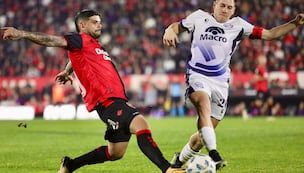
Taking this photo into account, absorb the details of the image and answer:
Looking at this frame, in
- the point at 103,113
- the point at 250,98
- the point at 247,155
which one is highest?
the point at 103,113

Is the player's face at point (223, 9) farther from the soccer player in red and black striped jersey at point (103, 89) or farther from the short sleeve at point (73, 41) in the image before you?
the short sleeve at point (73, 41)

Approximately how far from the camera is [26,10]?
41438 mm

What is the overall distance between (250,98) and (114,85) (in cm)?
2470

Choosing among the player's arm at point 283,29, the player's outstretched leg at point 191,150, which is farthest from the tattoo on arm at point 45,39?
the player's arm at point 283,29

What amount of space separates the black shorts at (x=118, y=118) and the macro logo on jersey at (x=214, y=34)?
1.90m

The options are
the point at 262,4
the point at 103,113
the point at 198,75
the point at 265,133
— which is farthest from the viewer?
the point at 262,4

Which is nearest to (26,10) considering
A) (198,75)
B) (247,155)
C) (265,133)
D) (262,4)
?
(262,4)

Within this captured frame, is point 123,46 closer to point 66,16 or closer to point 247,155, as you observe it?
point 66,16

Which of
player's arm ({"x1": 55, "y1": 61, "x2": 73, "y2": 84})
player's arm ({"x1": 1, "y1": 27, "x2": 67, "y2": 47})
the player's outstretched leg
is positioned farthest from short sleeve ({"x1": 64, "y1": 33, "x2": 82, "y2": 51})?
the player's outstretched leg

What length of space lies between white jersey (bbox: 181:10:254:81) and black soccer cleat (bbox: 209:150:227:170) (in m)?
1.42

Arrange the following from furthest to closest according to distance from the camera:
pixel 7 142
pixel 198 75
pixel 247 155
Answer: pixel 7 142
pixel 247 155
pixel 198 75

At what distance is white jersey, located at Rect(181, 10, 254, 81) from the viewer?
10125mm

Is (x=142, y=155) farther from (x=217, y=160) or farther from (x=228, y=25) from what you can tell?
(x=217, y=160)

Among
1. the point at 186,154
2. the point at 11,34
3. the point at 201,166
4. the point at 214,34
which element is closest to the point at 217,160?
the point at 201,166
